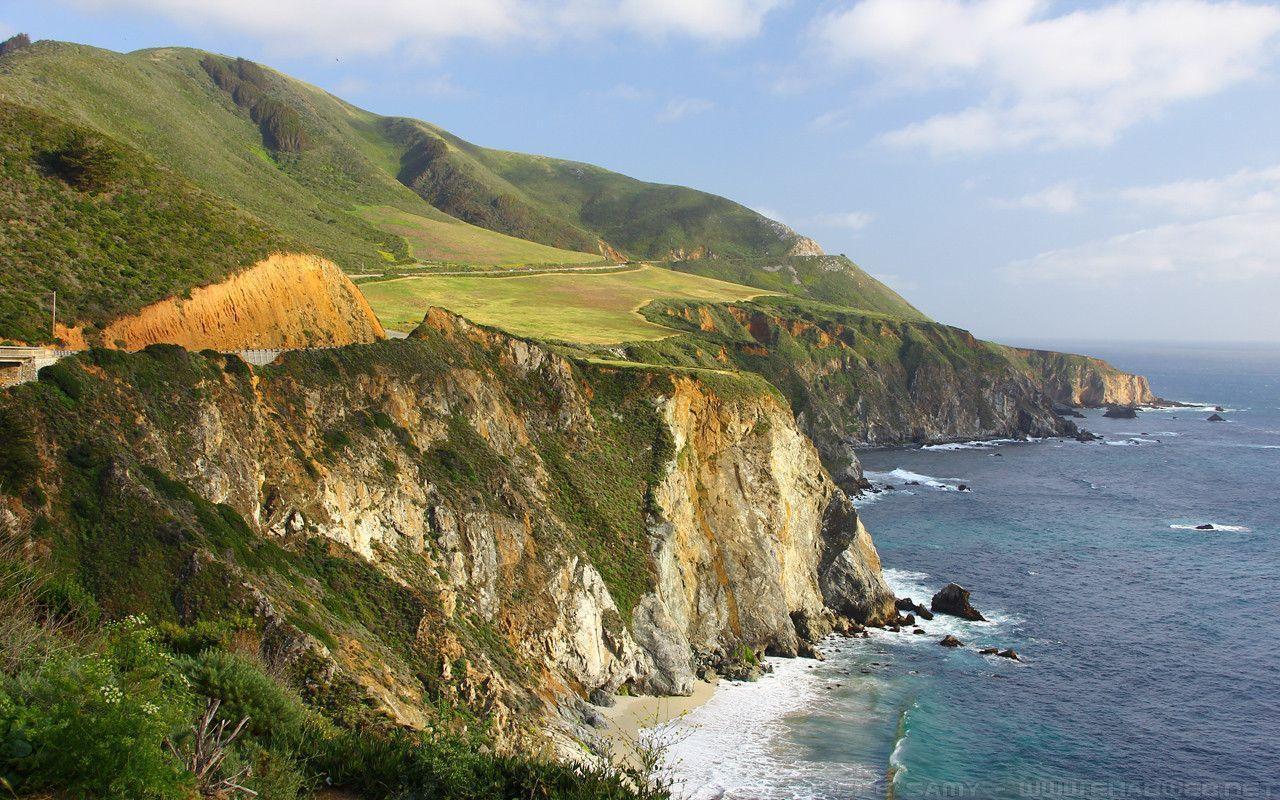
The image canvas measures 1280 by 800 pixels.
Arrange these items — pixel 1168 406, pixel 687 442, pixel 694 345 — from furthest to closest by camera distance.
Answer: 1. pixel 1168 406
2. pixel 694 345
3. pixel 687 442

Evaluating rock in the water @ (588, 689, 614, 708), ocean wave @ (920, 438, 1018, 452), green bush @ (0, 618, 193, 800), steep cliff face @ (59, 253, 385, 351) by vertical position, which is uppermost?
steep cliff face @ (59, 253, 385, 351)

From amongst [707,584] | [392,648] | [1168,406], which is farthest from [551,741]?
[1168,406]

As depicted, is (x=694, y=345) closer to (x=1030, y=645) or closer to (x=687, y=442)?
(x=687, y=442)

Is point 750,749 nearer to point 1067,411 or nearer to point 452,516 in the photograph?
point 452,516

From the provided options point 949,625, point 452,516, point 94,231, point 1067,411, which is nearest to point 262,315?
point 94,231

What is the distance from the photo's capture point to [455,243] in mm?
148000

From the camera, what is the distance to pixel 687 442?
188ft

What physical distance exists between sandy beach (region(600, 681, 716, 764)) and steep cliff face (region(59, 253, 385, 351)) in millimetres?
22734

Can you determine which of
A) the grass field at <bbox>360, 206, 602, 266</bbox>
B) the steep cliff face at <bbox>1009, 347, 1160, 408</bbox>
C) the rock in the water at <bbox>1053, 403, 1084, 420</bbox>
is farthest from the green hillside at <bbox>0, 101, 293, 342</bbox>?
the steep cliff face at <bbox>1009, 347, 1160, 408</bbox>

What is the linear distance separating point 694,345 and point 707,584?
43.5 meters

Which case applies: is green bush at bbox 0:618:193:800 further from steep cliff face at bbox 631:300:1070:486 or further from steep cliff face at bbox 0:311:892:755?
steep cliff face at bbox 631:300:1070:486

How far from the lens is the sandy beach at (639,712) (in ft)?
121

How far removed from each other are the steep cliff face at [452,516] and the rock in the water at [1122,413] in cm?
13797

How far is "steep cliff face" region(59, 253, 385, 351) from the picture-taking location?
1314 inches
